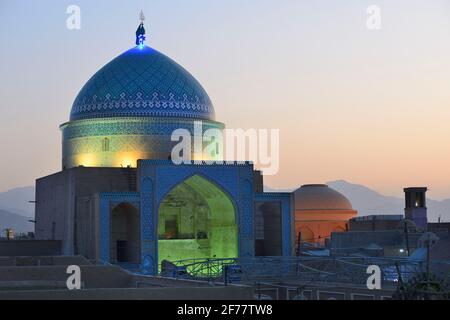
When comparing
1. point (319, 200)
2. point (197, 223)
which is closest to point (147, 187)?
point (197, 223)

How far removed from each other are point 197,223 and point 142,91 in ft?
13.0

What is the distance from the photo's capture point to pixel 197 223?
27016 mm

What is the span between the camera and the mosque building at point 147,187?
79.7 feet

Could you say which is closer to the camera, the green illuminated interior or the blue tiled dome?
the green illuminated interior

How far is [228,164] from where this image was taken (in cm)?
2517

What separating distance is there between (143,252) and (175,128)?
14.5ft

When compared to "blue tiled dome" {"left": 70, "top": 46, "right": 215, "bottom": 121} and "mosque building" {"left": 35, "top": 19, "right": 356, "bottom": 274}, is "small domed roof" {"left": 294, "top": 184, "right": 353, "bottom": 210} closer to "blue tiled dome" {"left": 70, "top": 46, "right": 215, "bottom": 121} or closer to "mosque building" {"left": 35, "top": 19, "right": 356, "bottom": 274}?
"mosque building" {"left": 35, "top": 19, "right": 356, "bottom": 274}

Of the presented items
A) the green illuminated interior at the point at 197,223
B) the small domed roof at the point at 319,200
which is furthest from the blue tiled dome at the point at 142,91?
the small domed roof at the point at 319,200

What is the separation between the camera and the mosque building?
24281 mm

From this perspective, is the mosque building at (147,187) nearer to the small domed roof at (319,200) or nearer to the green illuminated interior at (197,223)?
the green illuminated interior at (197,223)

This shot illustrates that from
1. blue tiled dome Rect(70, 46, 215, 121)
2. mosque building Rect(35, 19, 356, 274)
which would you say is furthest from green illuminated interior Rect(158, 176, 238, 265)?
blue tiled dome Rect(70, 46, 215, 121)

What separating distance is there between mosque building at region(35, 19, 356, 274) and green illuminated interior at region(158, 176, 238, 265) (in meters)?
0.03

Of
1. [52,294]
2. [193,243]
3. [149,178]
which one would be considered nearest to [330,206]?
[193,243]
